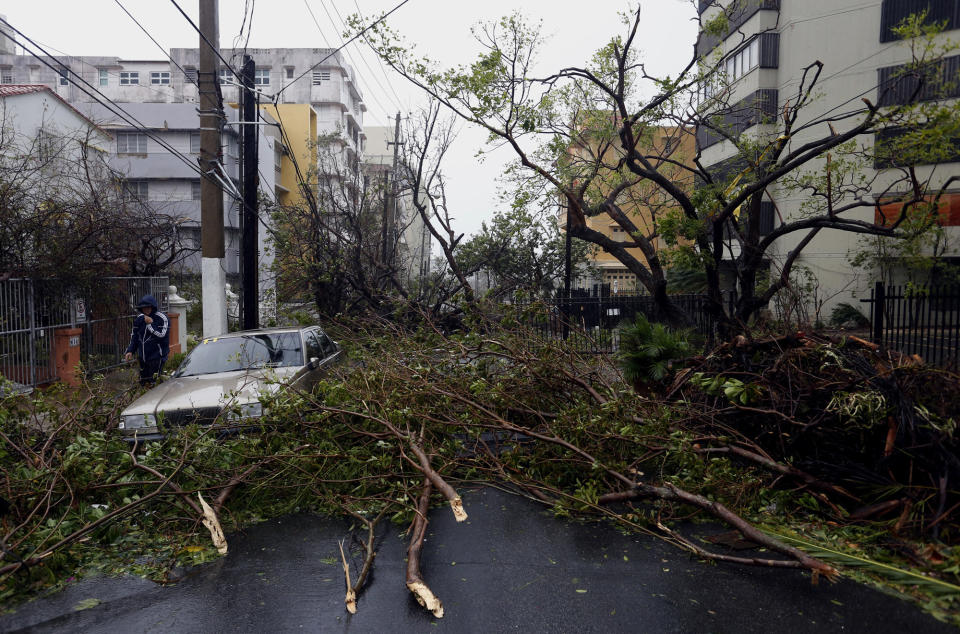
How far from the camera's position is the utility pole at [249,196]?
41.9 ft

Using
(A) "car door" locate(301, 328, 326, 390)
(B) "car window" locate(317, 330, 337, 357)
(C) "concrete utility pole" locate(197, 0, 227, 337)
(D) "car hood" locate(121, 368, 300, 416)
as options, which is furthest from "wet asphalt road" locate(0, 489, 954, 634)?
(C) "concrete utility pole" locate(197, 0, 227, 337)

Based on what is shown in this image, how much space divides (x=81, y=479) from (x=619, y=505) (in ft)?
14.9

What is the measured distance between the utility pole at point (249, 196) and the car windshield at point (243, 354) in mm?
4155

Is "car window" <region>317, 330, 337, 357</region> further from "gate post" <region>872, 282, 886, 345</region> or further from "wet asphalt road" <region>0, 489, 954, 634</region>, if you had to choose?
"gate post" <region>872, 282, 886, 345</region>

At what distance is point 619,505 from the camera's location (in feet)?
19.8

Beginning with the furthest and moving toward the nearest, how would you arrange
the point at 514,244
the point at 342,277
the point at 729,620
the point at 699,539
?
the point at 514,244 → the point at 342,277 → the point at 699,539 → the point at 729,620

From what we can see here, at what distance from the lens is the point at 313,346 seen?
9.58 m

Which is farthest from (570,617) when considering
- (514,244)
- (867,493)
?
(514,244)

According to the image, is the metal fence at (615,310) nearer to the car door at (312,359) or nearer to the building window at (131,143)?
the car door at (312,359)

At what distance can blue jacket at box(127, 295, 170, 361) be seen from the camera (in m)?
11.2

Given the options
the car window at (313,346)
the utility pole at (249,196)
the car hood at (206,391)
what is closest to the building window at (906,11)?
the utility pole at (249,196)

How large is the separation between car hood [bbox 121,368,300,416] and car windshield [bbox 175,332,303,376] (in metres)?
0.28

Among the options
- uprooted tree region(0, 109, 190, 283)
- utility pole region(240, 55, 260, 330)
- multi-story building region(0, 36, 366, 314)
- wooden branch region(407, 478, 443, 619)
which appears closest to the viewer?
wooden branch region(407, 478, 443, 619)

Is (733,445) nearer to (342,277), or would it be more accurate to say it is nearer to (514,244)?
(342,277)
